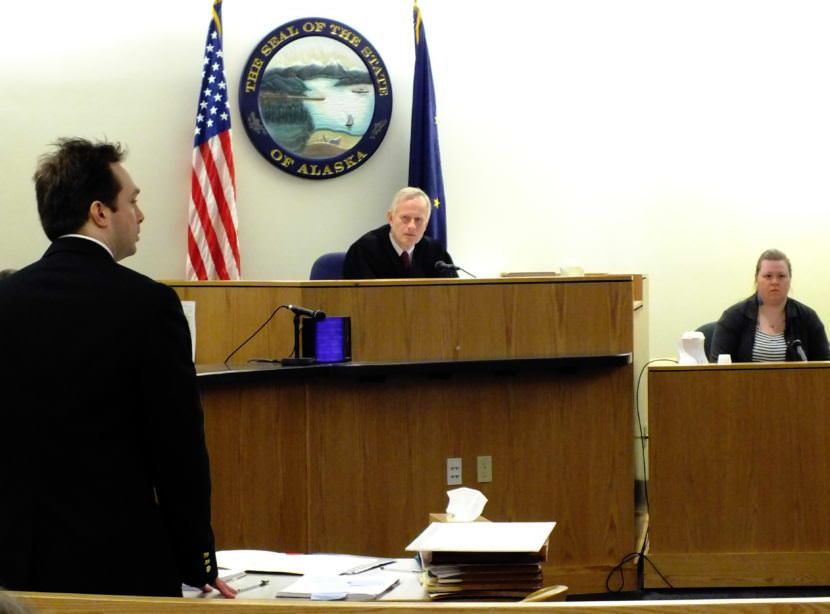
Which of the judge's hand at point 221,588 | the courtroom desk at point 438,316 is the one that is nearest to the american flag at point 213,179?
the courtroom desk at point 438,316

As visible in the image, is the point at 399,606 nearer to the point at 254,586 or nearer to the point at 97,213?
the point at 254,586

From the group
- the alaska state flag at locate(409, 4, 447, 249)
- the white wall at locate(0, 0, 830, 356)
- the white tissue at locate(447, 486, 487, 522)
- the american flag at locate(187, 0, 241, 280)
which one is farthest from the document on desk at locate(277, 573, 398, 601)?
the white wall at locate(0, 0, 830, 356)

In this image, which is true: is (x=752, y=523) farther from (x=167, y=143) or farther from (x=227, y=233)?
(x=167, y=143)

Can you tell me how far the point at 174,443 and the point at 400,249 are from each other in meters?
3.48

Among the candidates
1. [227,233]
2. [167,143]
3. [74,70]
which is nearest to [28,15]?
[74,70]

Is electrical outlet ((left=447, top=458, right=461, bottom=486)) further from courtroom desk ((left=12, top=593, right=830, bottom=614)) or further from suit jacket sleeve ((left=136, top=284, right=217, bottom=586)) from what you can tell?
courtroom desk ((left=12, top=593, right=830, bottom=614))

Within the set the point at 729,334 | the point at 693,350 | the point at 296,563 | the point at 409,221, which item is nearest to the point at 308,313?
the point at 409,221

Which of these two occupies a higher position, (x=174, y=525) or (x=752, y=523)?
(x=174, y=525)

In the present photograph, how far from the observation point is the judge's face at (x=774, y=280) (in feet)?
18.8

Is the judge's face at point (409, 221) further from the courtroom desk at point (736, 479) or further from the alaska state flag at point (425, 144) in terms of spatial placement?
the alaska state flag at point (425, 144)

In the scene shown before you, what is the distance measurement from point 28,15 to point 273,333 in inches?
112

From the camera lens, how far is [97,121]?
6.72 meters

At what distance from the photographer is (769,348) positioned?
18.9ft

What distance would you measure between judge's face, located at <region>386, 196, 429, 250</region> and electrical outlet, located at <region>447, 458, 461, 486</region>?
1.13 meters
